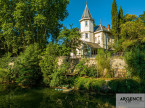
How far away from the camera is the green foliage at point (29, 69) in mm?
13445

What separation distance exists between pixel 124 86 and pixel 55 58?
7939mm

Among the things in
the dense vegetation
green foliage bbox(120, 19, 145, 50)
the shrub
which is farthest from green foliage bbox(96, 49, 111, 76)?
green foliage bbox(120, 19, 145, 50)

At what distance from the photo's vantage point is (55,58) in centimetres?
1336

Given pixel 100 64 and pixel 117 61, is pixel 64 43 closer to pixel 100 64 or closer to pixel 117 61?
pixel 100 64

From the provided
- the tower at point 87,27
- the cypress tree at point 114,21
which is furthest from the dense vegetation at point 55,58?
the tower at point 87,27

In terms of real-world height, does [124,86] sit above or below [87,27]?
below

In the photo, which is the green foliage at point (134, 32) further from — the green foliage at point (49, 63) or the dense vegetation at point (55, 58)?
the green foliage at point (49, 63)

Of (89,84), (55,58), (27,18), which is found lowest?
(89,84)

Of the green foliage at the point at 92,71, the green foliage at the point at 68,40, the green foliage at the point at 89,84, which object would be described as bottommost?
the green foliage at the point at 89,84

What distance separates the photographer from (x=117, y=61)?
12.5m

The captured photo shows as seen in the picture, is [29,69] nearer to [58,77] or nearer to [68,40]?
[58,77]

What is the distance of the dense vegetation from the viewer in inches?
406

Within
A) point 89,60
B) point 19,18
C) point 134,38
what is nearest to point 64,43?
point 89,60

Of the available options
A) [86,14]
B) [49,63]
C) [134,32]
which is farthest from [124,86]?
[86,14]
